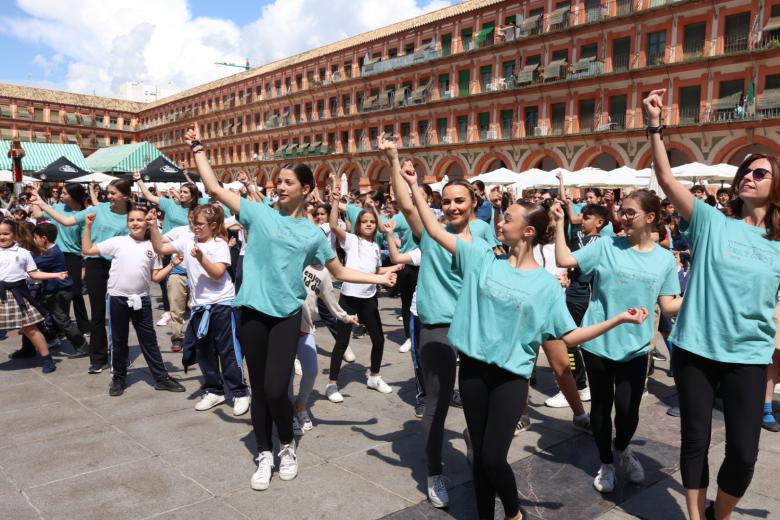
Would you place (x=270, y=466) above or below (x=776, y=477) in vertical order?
above

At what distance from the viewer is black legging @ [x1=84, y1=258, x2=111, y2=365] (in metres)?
6.30

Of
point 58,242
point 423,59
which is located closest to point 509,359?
point 58,242

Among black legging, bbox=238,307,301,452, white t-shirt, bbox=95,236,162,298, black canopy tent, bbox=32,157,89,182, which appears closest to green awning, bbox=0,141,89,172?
black canopy tent, bbox=32,157,89,182

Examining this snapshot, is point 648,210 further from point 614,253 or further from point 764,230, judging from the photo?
point 764,230

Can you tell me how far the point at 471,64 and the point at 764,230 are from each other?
114ft

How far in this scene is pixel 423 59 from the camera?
125 feet

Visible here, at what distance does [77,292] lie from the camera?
24.7ft

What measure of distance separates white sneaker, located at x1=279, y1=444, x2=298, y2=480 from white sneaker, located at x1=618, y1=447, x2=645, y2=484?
6.90 ft

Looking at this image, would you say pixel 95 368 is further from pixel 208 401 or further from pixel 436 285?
pixel 436 285

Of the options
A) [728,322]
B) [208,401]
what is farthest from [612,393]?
[208,401]

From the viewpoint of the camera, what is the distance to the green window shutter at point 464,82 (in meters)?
36.2

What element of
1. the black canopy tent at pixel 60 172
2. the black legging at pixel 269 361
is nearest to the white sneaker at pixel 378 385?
the black legging at pixel 269 361

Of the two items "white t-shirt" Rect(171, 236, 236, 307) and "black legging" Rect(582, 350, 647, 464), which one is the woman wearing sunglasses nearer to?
"black legging" Rect(582, 350, 647, 464)

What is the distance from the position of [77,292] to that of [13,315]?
1273mm
